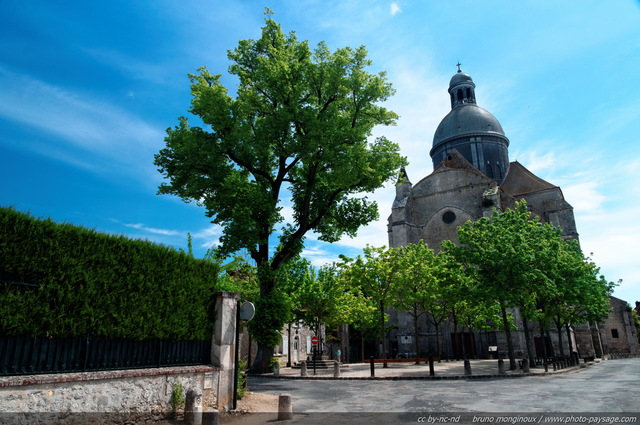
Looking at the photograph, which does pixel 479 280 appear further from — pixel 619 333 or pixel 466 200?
pixel 619 333

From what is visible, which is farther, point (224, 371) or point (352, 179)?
point (352, 179)

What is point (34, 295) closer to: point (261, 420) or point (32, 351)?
point (32, 351)

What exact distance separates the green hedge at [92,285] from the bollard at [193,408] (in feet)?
3.97

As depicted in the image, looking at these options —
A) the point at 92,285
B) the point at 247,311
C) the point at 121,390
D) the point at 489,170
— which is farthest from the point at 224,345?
the point at 489,170

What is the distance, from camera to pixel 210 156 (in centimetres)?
1689

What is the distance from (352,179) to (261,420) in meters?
10.6

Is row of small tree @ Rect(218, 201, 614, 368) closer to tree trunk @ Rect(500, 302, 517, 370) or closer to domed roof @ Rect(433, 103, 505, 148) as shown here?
tree trunk @ Rect(500, 302, 517, 370)

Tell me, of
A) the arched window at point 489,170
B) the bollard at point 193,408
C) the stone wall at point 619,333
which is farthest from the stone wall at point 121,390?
the stone wall at point 619,333

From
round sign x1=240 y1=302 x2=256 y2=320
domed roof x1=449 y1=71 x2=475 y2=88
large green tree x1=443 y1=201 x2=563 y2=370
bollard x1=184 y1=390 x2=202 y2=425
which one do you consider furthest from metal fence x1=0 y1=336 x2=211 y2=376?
domed roof x1=449 y1=71 x2=475 y2=88

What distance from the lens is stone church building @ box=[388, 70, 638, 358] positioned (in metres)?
36.6

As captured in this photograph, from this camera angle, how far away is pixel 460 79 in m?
57.4

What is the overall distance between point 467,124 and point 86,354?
52330mm

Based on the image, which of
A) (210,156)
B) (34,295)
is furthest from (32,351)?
(210,156)

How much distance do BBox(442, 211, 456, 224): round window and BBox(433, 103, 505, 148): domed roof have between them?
1488 cm
